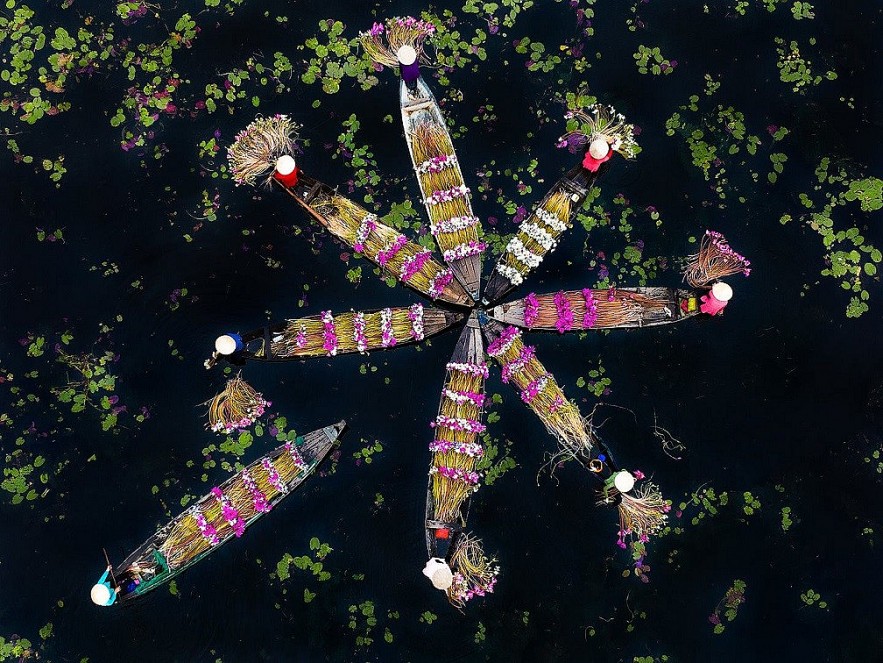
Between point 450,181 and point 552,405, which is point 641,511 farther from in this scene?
point 450,181

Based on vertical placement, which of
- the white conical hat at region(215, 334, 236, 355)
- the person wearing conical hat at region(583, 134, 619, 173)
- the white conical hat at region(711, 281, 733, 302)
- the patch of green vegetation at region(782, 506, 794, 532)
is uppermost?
the person wearing conical hat at region(583, 134, 619, 173)

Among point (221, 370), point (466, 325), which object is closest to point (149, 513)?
point (221, 370)

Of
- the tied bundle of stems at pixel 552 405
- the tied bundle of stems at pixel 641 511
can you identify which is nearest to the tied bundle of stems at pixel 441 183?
the tied bundle of stems at pixel 552 405

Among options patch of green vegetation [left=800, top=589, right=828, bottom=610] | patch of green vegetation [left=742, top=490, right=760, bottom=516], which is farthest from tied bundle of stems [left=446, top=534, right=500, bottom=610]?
patch of green vegetation [left=800, top=589, right=828, bottom=610]

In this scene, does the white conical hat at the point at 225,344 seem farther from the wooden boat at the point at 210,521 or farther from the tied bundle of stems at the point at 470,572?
the tied bundle of stems at the point at 470,572

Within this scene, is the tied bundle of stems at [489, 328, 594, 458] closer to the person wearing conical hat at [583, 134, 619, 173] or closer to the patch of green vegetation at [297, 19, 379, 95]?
the person wearing conical hat at [583, 134, 619, 173]

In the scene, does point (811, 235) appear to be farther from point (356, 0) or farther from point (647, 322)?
point (356, 0)

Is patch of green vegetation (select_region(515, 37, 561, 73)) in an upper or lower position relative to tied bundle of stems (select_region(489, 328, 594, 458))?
upper
